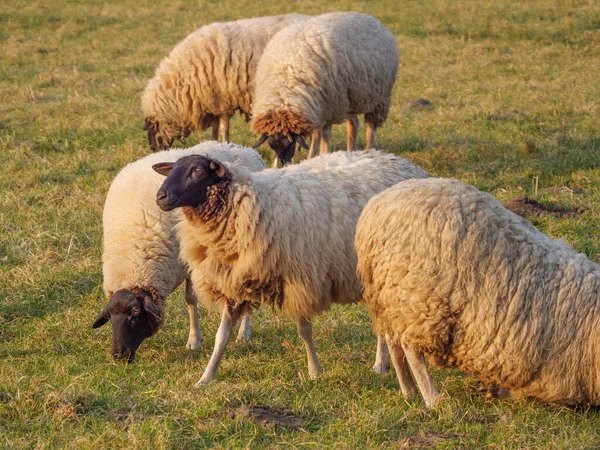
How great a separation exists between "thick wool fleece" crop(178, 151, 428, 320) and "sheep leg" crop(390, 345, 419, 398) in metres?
0.59

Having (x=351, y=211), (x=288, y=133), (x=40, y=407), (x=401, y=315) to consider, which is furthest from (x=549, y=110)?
(x=40, y=407)

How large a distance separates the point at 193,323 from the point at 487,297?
2.32 m

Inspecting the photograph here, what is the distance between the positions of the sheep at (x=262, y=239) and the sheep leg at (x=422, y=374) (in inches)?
28.9

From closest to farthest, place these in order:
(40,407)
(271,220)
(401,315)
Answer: (40,407)
(401,315)
(271,220)

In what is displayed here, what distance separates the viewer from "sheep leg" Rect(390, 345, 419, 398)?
4.90m

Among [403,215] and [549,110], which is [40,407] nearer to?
[403,215]

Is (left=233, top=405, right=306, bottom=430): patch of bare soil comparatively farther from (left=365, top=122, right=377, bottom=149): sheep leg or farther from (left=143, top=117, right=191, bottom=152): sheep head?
(left=143, top=117, right=191, bottom=152): sheep head

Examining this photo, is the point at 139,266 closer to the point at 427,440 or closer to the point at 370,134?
the point at 427,440

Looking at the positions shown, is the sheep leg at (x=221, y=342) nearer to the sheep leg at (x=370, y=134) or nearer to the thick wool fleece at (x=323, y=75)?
the thick wool fleece at (x=323, y=75)

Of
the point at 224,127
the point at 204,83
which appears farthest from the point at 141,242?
the point at 224,127

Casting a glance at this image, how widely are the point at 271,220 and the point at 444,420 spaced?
151cm

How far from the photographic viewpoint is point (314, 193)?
212 inches

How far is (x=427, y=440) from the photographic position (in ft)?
13.6

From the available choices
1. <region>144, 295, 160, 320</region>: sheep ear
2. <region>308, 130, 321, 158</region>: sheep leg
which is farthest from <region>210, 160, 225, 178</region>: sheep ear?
<region>308, 130, 321, 158</region>: sheep leg
